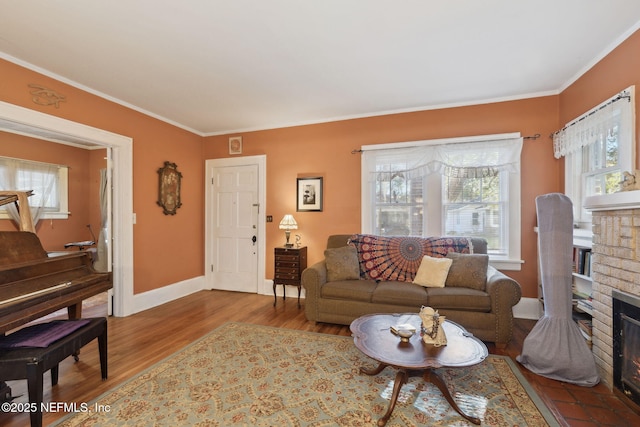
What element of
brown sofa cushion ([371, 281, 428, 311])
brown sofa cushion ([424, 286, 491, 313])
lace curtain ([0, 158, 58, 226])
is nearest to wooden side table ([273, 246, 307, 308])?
brown sofa cushion ([371, 281, 428, 311])

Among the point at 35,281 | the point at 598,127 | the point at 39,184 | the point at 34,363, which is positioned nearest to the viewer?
the point at 34,363

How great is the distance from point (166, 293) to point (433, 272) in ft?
11.8

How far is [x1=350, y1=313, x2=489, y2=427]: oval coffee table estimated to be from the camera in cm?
158

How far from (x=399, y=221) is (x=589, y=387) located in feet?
7.55

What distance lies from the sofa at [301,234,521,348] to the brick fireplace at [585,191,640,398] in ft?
1.83

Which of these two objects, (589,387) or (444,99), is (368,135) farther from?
(589,387)

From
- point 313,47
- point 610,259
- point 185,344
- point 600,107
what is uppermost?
point 313,47

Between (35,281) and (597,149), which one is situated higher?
(597,149)

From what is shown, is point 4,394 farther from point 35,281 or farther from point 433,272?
point 433,272

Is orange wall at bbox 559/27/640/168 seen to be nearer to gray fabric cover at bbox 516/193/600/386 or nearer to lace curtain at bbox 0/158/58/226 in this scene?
gray fabric cover at bbox 516/193/600/386

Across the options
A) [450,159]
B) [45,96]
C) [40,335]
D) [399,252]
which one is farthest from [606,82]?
[45,96]

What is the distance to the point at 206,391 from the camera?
76.2 inches

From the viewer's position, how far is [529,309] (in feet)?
10.8

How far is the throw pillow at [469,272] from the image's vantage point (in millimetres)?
2771
